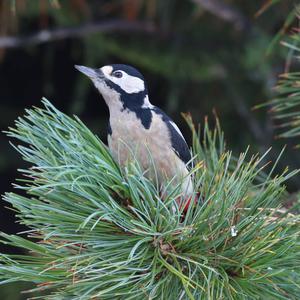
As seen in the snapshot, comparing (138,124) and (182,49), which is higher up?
(138,124)

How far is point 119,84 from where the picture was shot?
95.5 inches

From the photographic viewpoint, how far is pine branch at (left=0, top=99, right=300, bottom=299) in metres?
1.64

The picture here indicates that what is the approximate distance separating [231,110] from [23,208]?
2239 millimetres

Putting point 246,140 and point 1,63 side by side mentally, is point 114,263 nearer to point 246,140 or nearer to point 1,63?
point 246,140

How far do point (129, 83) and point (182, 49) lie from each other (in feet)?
4.20

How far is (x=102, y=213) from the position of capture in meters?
1.70

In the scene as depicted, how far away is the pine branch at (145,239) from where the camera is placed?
164 cm

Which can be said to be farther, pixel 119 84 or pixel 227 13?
pixel 227 13

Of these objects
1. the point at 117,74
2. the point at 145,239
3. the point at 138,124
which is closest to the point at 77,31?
the point at 117,74

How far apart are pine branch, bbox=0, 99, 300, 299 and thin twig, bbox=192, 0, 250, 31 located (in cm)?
189

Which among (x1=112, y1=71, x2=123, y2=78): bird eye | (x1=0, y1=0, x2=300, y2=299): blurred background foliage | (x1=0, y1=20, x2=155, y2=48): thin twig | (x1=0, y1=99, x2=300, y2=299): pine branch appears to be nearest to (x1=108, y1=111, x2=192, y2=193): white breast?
(x1=112, y1=71, x2=123, y2=78): bird eye

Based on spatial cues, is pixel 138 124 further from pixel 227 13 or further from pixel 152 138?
pixel 227 13

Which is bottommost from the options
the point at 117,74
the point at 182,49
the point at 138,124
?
the point at 182,49

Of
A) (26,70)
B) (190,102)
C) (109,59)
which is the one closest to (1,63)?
(26,70)
